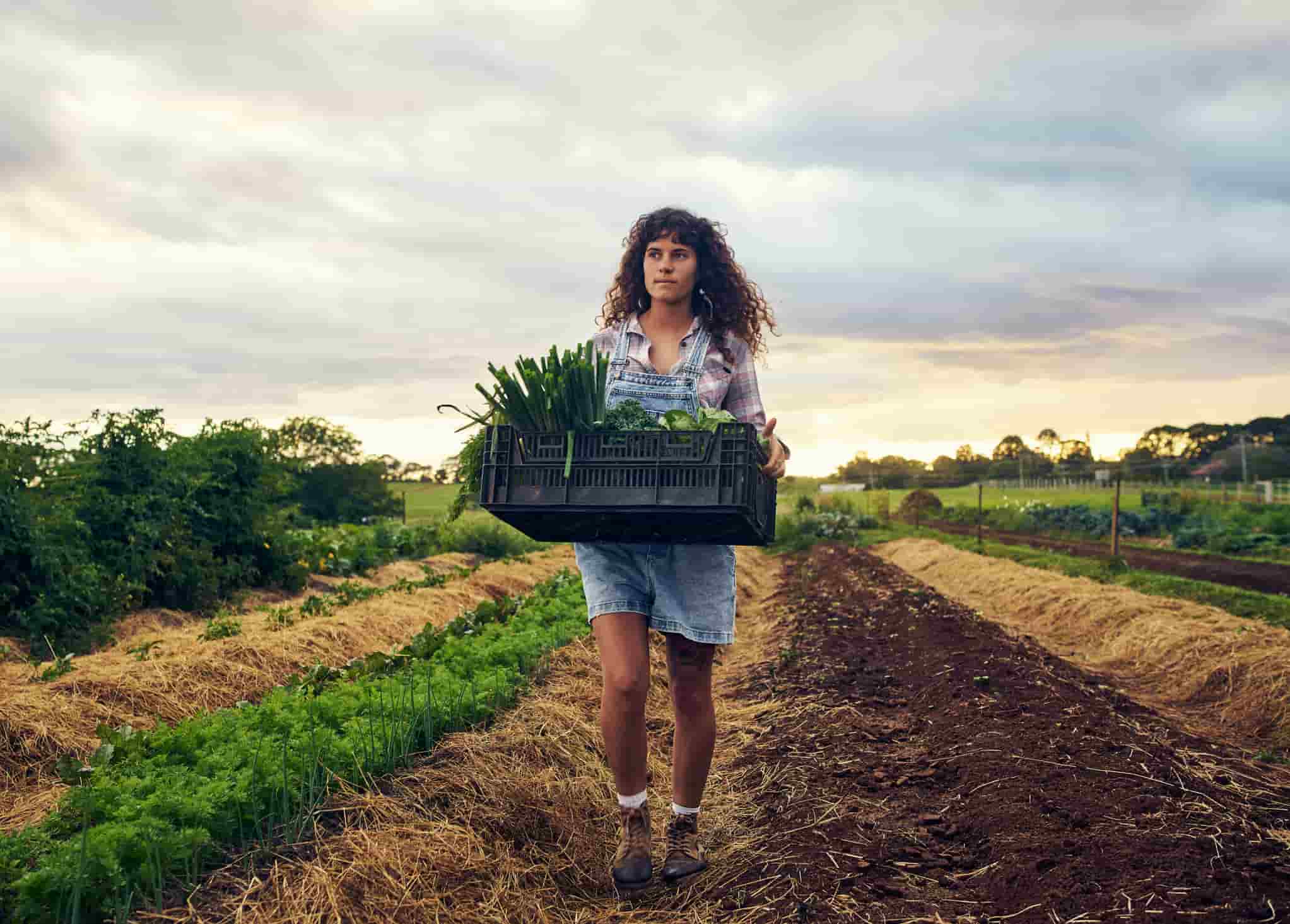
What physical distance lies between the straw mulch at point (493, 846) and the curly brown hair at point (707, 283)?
185 centimetres

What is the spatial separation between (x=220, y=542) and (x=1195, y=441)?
110 m

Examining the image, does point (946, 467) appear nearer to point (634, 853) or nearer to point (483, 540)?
point (483, 540)

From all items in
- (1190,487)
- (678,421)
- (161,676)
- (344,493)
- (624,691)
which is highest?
(1190,487)

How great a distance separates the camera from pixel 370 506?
31047 millimetres

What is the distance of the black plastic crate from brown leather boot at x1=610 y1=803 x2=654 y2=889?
3.44ft

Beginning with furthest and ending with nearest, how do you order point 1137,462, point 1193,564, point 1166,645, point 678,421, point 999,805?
point 1137,462
point 1193,564
point 1166,645
point 999,805
point 678,421

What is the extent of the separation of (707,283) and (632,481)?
3.84 feet

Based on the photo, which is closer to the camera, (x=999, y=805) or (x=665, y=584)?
(x=665, y=584)

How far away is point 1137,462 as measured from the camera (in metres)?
87.8

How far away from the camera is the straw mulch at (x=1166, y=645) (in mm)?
7066

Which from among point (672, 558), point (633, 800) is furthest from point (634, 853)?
point (672, 558)

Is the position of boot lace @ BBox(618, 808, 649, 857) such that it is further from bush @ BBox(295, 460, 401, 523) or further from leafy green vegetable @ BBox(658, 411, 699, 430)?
bush @ BBox(295, 460, 401, 523)

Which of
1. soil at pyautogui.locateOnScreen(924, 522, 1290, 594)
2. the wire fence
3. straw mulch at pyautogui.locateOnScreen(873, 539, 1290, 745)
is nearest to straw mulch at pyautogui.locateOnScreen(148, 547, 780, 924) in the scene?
straw mulch at pyautogui.locateOnScreen(873, 539, 1290, 745)

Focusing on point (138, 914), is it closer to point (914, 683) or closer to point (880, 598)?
point (914, 683)
